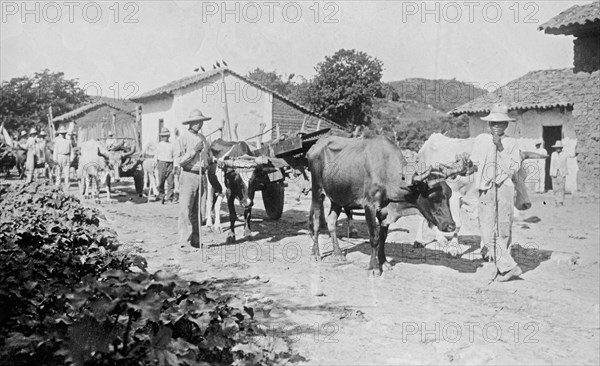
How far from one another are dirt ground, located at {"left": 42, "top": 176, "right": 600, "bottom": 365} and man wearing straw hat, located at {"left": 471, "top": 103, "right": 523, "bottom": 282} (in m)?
0.57

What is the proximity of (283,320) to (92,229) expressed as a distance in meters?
2.76

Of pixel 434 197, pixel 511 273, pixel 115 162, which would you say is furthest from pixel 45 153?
pixel 511 273

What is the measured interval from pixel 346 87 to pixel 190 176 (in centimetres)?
3282

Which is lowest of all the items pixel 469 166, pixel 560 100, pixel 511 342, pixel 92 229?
pixel 511 342

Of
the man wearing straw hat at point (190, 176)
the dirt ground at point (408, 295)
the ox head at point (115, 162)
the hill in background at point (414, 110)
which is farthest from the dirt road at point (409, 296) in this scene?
the hill in background at point (414, 110)

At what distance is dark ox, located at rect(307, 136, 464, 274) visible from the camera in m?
8.12

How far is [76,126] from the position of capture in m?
50.8

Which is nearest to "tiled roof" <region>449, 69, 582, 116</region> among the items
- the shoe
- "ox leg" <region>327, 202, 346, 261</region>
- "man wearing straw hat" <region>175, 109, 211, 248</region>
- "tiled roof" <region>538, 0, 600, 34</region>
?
"tiled roof" <region>538, 0, 600, 34</region>

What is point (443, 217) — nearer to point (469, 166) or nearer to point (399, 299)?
point (469, 166)

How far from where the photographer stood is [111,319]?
3.62 meters

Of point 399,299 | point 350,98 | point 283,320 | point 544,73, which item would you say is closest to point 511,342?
point 399,299

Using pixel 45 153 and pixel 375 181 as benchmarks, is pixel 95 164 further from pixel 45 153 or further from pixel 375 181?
pixel 375 181

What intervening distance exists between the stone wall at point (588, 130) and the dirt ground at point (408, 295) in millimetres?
3619

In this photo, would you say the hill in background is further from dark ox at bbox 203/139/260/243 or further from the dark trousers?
dark ox at bbox 203/139/260/243
